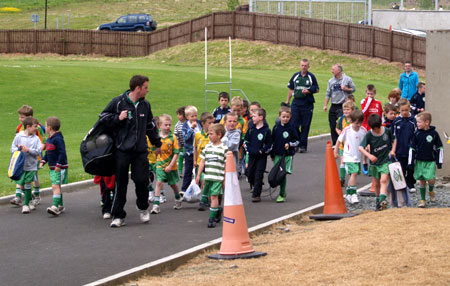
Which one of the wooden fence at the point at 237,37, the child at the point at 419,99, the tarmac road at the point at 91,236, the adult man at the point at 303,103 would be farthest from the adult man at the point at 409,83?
the wooden fence at the point at 237,37

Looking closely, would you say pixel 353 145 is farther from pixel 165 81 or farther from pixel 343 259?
pixel 165 81

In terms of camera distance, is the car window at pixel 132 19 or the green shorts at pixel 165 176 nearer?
the green shorts at pixel 165 176

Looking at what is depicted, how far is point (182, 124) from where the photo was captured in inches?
578

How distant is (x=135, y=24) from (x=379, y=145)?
174 feet

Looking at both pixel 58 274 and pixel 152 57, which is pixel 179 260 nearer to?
pixel 58 274

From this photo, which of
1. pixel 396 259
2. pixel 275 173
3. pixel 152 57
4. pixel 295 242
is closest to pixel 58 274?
pixel 295 242

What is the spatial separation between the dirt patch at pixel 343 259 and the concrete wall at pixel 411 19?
42813mm

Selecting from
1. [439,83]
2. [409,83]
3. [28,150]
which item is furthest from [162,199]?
[409,83]

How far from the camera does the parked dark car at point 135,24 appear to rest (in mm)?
64188

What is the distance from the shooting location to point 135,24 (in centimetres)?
6450

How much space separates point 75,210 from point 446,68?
24.3 ft

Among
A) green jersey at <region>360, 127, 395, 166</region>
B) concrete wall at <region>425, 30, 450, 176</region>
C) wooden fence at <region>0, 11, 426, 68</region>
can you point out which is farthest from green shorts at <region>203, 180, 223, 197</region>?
wooden fence at <region>0, 11, 426, 68</region>

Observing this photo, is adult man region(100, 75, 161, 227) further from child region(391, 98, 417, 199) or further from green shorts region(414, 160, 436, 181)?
child region(391, 98, 417, 199)

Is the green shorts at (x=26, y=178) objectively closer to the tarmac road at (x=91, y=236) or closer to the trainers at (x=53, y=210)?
the tarmac road at (x=91, y=236)
